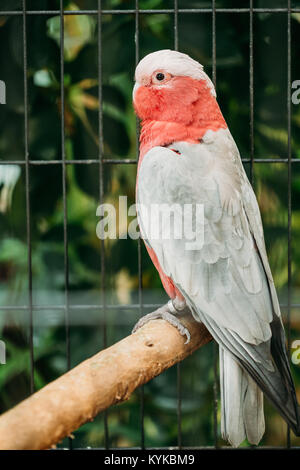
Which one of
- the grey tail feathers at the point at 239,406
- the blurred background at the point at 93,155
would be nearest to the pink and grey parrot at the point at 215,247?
the grey tail feathers at the point at 239,406

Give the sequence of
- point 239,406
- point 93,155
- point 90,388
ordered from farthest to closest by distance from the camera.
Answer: point 93,155 → point 239,406 → point 90,388

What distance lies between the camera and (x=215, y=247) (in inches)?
33.9

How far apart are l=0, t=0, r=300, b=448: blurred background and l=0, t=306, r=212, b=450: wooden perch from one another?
1.01 feet

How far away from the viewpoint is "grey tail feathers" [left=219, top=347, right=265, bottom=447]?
33.1 inches

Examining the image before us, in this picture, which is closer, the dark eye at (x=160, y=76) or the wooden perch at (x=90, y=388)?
the wooden perch at (x=90, y=388)

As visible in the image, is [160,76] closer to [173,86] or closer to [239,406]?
[173,86]

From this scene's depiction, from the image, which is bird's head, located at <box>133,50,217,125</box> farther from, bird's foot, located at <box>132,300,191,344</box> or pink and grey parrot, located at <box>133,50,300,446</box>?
bird's foot, located at <box>132,300,191,344</box>

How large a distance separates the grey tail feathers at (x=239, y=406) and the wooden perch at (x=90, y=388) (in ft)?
0.26

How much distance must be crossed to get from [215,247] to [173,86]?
315 mm

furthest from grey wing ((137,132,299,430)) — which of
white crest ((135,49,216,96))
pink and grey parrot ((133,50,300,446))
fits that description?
white crest ((135,49,216,96))

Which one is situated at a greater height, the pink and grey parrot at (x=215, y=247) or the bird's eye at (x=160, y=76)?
the bird's eye at (x=160, y=76)

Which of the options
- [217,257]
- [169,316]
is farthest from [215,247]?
[169,316]

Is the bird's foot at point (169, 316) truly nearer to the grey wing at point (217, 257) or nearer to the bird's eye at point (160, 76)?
the grey wing at point (217, 257)

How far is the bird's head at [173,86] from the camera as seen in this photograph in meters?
0.92
